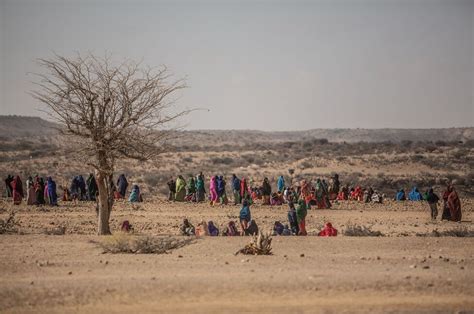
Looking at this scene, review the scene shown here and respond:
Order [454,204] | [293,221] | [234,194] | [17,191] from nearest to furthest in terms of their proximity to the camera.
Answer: [293,221] < [454,204] < [17,191] < [234,194]

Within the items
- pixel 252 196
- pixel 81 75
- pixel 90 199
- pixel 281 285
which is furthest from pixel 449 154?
pixel 281 285

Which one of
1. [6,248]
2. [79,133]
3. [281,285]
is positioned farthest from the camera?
[79,133]

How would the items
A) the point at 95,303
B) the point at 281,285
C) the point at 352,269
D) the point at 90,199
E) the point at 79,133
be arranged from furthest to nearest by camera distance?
the point at 90,199
the point at 79,133
the point at 352,269
the point at 281,285
the point at 95,303

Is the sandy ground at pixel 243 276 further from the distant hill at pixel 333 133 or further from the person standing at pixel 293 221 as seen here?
the distant hill at pixel 333 133

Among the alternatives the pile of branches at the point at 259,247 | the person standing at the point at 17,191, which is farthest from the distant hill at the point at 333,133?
the pile of branches at the point at 259,247

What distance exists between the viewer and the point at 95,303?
11312 millimetres

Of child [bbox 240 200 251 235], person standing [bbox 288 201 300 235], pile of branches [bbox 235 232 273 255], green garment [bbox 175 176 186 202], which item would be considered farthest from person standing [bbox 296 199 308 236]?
green garment [bbox 175 176 186 202]

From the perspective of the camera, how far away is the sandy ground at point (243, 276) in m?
11.3

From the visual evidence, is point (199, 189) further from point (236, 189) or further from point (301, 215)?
point (301, 215)

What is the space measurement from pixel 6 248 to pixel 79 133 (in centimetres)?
382

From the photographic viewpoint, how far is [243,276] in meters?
13.1

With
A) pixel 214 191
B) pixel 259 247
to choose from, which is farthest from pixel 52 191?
pixel 259 247

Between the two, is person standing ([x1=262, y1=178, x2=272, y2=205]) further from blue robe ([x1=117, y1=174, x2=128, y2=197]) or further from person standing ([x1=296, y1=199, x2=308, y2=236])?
person standing ([x1=296, y1=199, x2=308, y2=236])

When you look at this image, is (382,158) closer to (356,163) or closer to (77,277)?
(356,163)
